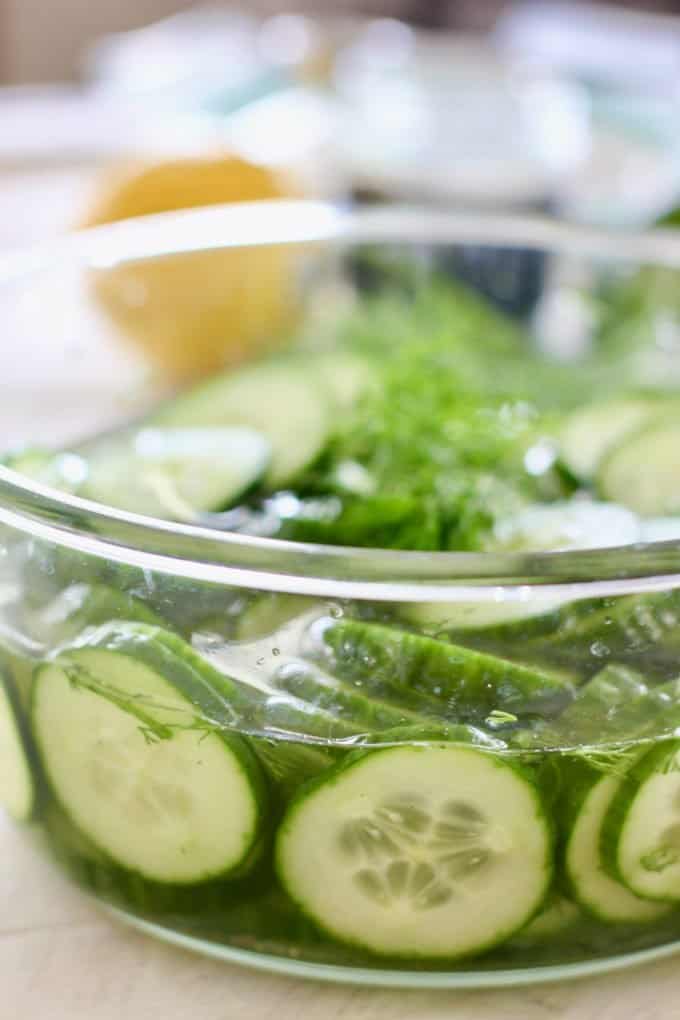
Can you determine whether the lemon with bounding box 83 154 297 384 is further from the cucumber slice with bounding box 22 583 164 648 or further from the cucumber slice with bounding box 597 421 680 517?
the cucumber slice with bounding box 22 583 164 648

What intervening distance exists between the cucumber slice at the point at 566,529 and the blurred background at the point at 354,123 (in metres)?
0.65

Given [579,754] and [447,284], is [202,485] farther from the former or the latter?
[447,284]

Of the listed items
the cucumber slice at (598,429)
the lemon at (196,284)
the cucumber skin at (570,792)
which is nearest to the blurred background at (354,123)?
the lemon at (196,284)

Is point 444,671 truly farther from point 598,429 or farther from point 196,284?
point 196,284

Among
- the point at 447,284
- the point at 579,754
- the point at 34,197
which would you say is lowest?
the point at 34,197

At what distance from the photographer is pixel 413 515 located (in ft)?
2.40

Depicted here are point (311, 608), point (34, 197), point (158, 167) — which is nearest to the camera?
point (311, 608)

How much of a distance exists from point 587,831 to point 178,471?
0.35 m

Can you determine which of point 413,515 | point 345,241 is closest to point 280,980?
point 413,515

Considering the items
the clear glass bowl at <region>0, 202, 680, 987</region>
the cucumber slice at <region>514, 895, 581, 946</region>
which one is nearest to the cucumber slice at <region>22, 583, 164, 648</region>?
the clear glass bowl at <region>0, 202, 680, 987</region>

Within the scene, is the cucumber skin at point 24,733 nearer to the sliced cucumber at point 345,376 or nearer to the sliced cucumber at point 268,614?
the sliced cucumber at point 268,614

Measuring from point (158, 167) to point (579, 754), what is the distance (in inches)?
34.7

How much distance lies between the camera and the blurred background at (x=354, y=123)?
142cm

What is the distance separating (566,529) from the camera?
0.71m
